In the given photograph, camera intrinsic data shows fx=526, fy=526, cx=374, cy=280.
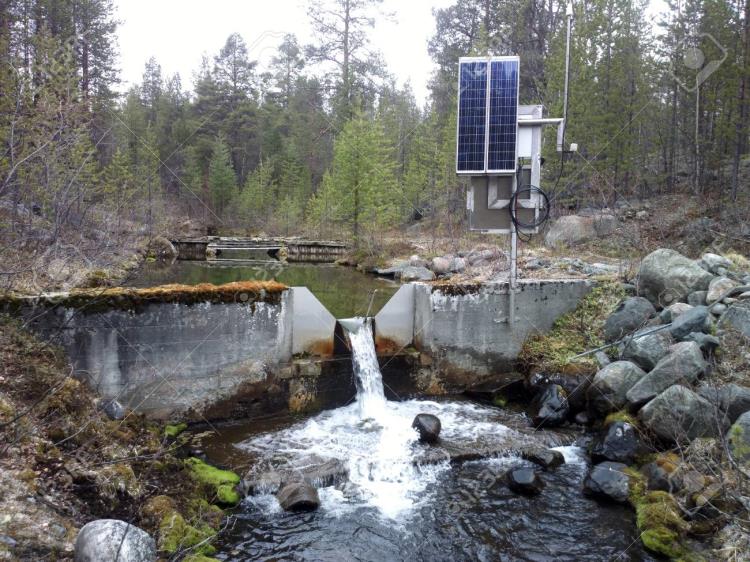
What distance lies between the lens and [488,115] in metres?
8.25

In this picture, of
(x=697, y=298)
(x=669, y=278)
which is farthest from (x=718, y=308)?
(x=669, y=278)

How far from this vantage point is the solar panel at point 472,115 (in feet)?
27.3

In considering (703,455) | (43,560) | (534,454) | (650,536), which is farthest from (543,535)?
(43,560)

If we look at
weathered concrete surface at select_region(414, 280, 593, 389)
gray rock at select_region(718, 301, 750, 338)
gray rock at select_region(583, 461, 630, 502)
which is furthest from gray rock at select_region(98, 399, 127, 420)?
Answer: gray rock at select_region(718, 301, 750, 338)

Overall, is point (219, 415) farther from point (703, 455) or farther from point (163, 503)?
point (703, 455)

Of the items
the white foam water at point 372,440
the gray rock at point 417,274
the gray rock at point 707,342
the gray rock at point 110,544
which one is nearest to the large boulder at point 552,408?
the white foam water at point 372,440

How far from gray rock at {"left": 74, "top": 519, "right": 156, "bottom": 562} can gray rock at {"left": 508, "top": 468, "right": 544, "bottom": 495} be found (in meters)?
3.90

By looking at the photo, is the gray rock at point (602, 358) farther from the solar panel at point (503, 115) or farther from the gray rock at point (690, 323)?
the solar panel at point (503, 115)

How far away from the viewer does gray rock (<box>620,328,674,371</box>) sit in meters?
7.41

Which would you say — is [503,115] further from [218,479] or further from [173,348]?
[218,479]

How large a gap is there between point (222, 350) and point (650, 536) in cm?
559

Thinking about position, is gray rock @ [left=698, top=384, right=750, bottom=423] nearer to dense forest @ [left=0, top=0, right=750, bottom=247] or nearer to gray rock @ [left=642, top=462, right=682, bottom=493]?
gray rock @ [left=642, top=462, right=682, bottom=493]

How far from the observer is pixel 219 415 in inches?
294

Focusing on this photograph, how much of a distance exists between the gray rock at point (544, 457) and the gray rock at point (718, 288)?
3536mm
